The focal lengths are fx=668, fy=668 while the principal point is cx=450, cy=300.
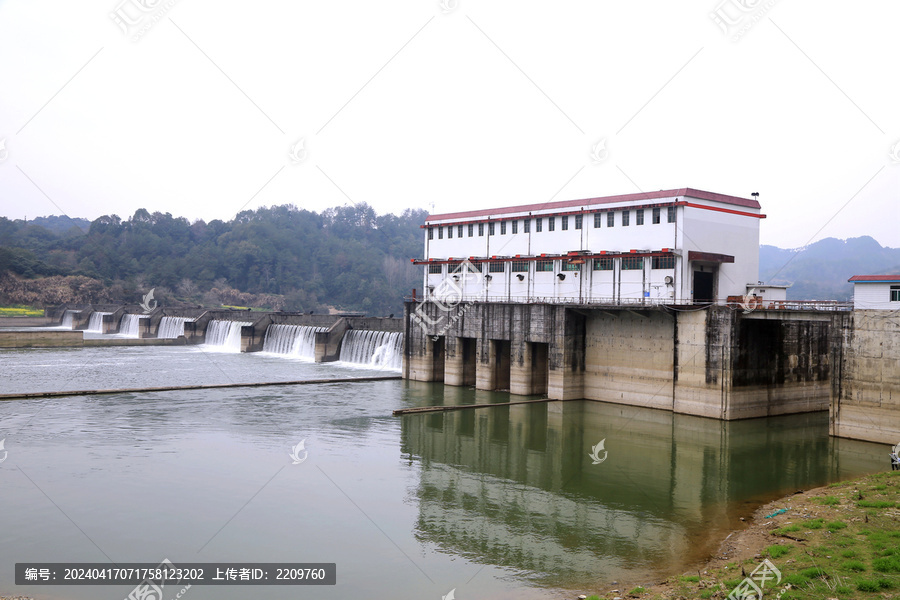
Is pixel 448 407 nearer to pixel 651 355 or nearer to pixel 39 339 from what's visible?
pixel 651 355

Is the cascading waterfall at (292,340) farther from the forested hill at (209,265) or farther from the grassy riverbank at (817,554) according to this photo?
the forested hill at (209,265)

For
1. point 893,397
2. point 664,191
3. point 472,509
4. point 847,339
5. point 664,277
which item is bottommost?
point 472,509

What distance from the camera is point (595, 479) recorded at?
23.9 meters

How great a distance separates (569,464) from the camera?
26203 millimetres

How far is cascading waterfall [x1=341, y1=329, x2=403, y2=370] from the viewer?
55125 mm

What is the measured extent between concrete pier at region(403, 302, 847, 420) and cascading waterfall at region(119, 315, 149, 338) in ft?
188

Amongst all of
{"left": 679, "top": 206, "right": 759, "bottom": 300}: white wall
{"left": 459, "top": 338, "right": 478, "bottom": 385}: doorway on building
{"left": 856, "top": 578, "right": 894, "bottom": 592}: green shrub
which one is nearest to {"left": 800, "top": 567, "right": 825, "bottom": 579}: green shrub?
{"left": 856, "top": 578, "right": 894, "bottom": 592}: green shrub

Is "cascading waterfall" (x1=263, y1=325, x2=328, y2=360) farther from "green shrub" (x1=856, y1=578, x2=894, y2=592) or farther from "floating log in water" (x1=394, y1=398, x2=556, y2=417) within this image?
"green shrub" (x1=856, y1=578, x2=894, y2=592)

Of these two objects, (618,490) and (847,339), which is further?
(847,339)

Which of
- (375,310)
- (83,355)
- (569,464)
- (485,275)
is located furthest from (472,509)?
(375,310)

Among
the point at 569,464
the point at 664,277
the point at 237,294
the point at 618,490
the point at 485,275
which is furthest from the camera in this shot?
the point at 237,294

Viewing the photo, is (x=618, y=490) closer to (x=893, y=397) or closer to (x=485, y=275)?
(x=893, y=397)

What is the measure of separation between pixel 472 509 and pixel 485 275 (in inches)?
1108

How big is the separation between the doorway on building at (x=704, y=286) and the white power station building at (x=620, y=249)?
6 centimetres
